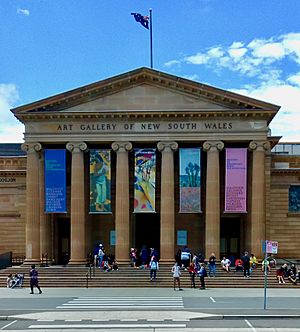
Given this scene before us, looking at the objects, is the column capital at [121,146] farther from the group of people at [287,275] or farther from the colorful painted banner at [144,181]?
the group of people at [287,275]

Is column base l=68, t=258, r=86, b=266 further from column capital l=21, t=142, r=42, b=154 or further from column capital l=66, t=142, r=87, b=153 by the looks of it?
column capital l=21, t=142, r=42, b=154

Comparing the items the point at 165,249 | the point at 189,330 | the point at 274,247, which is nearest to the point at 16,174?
the point at 165,249

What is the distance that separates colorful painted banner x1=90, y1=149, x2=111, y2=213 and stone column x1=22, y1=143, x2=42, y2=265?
3.82 metres

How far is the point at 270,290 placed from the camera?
32.1 meters

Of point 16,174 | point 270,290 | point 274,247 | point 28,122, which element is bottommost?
point 270,290

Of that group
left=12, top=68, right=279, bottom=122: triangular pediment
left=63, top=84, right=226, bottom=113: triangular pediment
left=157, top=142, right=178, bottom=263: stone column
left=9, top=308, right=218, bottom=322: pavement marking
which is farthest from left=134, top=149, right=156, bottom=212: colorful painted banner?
left=9, top=308, right=218, bottom=322: pavement marking

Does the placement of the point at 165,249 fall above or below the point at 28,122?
below

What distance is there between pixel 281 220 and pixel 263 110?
9.98 m

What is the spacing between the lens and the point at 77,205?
4041 centimetres

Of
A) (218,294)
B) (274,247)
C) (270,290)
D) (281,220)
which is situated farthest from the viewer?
(281,220)

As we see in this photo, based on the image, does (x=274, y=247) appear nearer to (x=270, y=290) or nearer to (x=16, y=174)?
(x=270, y=290)

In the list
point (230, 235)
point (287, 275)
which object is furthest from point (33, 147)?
point (287, 275)

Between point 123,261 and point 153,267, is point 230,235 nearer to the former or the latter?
point 123,261

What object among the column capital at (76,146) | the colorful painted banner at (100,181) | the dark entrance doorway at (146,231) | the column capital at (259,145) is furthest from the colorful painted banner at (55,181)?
the column capital at (259,145)
